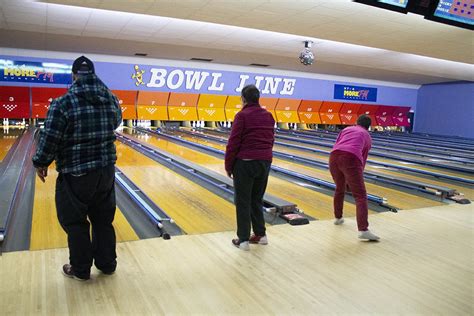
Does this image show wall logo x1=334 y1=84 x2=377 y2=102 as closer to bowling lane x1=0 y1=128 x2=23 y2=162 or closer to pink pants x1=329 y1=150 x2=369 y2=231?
bowling lane x1=0 y1=128 x2=23 y2=162

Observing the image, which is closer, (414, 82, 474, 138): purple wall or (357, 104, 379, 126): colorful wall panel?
(414, 82, 474, 138): purple wall

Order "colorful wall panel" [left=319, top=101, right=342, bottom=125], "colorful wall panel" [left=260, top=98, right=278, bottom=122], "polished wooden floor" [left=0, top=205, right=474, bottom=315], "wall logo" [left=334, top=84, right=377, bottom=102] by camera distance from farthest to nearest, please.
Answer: "wall logo" [left=334, top=84, right=377, bottom=102] < "colorful wall panel" [left=319, top=101, right=342, bottom=125] < "colorful wall panel" [left=260, top=98, right=278, bottom=122] < "polished wooden floor" [left=0, top=205, right=474, bottom=315]

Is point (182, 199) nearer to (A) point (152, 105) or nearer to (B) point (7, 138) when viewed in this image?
(B) point (7, 138)

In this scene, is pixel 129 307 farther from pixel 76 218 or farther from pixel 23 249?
pixel 23 249

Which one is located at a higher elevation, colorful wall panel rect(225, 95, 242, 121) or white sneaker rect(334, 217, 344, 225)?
colorful wall panel rect(225, 95, 242, 121)

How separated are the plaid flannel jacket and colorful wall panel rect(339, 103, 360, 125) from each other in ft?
49.7

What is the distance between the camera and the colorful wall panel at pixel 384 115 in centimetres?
Answer: 1755

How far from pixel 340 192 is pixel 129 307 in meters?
2.23

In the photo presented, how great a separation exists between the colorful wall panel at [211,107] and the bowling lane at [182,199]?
7690mm

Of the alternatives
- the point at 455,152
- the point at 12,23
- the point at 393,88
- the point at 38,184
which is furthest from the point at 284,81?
the point at 38,184

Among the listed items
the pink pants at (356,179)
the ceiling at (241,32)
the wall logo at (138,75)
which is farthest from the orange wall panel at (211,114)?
the pink pants at (356,179)

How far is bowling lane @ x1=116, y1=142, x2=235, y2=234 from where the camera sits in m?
3.65

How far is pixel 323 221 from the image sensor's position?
388 cm

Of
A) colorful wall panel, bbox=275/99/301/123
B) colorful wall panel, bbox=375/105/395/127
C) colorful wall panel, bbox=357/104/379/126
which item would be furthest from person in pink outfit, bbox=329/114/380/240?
colorful wall panel, bbox=375/105/395/127
